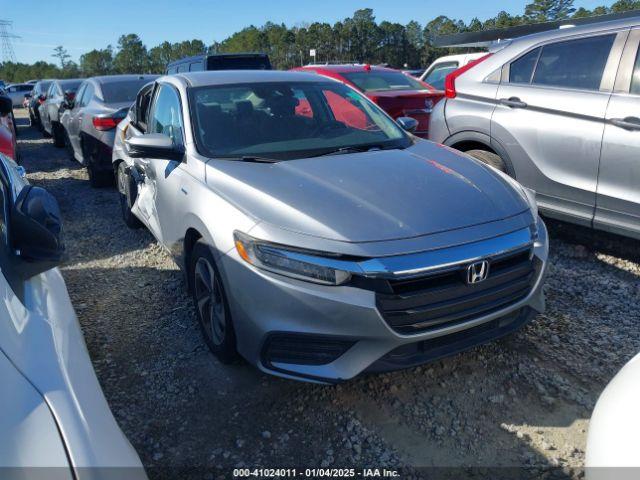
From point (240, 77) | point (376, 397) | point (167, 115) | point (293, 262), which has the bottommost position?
point (376, 397)

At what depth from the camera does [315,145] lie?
3447 millimetres

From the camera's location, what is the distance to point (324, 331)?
2326 mm

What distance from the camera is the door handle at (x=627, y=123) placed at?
367cm

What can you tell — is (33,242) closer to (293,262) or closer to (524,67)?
(293,262)

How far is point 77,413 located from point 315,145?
2469mm

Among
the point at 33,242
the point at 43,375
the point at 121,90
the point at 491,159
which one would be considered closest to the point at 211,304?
the point at 33,242

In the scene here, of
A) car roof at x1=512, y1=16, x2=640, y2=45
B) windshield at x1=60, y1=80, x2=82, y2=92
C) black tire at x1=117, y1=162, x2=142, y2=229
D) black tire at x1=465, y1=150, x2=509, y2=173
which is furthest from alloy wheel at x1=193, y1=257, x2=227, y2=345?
windshield at x1=60, y1=80, x2=82, y2=92

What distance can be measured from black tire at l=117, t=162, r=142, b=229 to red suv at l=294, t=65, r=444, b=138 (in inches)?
123

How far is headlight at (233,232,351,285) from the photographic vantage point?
2326 mm

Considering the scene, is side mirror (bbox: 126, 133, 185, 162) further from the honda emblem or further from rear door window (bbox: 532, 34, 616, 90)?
rear door window (bbox: 532, 34, 616, 90)

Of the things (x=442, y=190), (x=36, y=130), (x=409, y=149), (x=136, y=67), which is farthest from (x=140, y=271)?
(x=136, y=67)

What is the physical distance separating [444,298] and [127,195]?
3954 millimetres

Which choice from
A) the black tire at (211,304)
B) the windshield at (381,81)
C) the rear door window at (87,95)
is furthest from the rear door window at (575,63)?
the rear door window at (87,95)

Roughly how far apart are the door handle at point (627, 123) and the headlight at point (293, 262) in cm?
267
